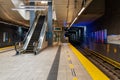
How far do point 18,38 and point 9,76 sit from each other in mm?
27229

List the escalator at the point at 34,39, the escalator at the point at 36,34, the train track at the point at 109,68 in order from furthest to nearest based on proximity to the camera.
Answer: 1. the escalator at the point at 36,34
2. the escalator at the point at 34,39
3. the train track at the point at 109,68

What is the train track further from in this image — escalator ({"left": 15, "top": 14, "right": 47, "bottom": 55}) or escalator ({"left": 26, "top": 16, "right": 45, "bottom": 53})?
escalator ({"left": 26, "top": 16, "right": 45, "bottom": 53})

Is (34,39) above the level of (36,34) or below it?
below

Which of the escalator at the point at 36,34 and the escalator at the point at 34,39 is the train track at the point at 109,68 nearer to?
the escalator at the point at 34,39

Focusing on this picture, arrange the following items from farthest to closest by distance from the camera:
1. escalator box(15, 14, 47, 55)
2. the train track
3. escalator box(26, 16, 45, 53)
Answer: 1. escalator box(26, 16, 45, 53)
2. escalator box(15, 14, 47, 55)
3. the train track

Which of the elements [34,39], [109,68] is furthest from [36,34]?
[109,68]

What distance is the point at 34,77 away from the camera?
545 centimetres

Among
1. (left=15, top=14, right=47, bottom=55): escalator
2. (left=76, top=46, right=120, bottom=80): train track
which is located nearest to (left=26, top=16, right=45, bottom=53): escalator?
(left=15, top=14, right=47, bottom=55): escalator

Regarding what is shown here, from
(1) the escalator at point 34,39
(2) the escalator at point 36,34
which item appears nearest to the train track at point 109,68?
(1) the escalator at point 34,39

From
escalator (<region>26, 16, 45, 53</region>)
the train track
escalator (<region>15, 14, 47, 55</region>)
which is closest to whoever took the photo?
the train track

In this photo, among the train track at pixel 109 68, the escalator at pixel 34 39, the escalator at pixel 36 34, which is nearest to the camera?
the train track at pixel 109 68

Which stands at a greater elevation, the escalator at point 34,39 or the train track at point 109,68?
the escalator at point 34,39

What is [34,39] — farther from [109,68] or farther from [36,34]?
[109,68]

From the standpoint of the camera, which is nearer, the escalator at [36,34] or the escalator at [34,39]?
the escalator at [34,39]
